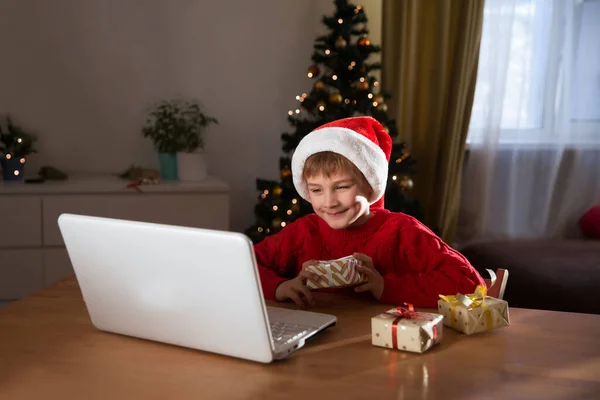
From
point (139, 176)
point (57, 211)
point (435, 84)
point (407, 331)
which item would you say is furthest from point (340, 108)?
point (407, 331)

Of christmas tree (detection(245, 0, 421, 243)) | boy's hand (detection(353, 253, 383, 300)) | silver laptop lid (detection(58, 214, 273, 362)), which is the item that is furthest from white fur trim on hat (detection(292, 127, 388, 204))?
christmas tree (detection(245, 0, 421, 243))

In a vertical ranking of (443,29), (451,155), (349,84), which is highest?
(443,29)

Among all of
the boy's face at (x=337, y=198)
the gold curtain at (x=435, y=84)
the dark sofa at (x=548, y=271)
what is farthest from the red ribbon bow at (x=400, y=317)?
the gold curtain at (x=435, y=84)

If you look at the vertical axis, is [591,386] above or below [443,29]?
below

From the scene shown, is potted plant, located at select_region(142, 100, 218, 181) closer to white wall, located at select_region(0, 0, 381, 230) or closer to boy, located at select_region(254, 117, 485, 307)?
white wall, located at select_region(0, 0, 381, 230)

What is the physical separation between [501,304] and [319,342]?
36 centimetres

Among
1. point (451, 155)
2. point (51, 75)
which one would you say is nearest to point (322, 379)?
point (451, 155)

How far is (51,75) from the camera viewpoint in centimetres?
395

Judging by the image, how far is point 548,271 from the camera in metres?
3.14

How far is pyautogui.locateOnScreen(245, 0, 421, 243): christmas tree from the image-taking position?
354 cm

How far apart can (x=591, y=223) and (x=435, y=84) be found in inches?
46.0

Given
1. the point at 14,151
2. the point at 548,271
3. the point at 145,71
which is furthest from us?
the point at 145,71

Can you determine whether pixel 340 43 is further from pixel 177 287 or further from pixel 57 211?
pixel 177 287

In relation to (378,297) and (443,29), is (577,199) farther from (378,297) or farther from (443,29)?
(378,297)
